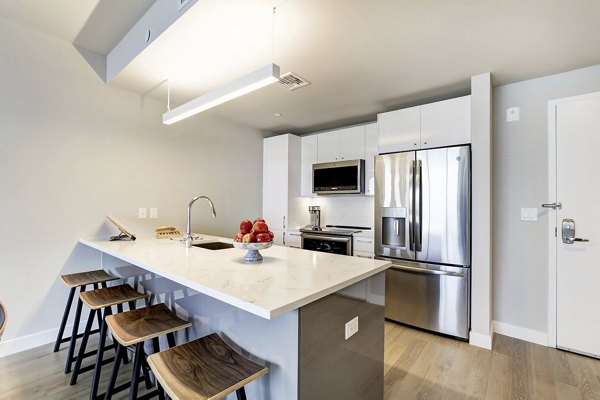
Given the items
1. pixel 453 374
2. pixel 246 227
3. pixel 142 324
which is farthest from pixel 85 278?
pixel 453 374

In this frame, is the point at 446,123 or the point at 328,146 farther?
the point at 328,146

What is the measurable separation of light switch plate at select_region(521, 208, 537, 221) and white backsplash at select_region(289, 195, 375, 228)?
167cm

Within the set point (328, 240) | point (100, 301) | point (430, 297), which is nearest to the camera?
point (100, 301)

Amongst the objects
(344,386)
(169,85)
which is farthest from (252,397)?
(169,85)

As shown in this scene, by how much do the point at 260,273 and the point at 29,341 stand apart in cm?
242

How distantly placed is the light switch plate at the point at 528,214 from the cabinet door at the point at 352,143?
1.87m

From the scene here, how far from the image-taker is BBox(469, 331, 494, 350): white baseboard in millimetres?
2492

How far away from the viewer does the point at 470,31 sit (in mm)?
1950

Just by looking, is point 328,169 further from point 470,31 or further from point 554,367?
point 554,367

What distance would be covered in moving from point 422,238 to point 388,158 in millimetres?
946

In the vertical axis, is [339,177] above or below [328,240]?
above

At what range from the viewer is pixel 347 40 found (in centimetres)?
207

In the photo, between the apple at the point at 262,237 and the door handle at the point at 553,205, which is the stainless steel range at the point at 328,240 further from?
the apple at the point at 262,237

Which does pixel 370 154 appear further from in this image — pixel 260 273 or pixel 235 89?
pixel 260 273
